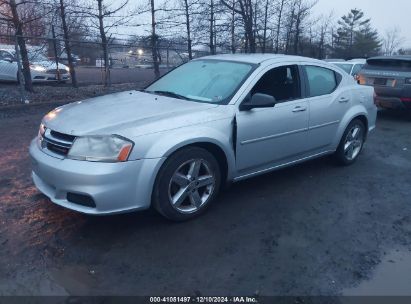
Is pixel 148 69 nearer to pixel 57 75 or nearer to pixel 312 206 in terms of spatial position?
pixel 57 75

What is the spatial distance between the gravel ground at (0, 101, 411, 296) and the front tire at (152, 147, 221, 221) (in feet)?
0.51

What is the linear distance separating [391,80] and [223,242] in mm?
7590

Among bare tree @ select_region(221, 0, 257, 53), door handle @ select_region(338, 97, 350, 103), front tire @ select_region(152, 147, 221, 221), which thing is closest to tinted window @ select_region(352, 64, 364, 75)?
bare tree @ select_region(221, 0, 257, 53)

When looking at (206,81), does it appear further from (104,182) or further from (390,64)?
(390,64)

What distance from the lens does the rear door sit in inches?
189

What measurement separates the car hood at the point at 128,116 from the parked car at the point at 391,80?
6827 mm

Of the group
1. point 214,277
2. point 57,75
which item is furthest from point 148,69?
point 214,277

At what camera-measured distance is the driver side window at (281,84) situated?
14.2 feet

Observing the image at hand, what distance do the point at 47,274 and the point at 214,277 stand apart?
1.28 meters

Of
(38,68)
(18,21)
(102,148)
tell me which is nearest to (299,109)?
(102,148)

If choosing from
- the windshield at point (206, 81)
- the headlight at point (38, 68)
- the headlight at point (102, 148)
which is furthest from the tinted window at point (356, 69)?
the headlight at point (38, 68)

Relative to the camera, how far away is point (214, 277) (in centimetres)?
291

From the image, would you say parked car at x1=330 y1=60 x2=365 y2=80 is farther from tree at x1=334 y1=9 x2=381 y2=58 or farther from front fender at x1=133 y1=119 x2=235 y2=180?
tree at x1=334 y1=9 x2=381 y2=58

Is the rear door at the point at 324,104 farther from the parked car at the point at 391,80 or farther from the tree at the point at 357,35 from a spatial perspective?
the tree at the point at 357,35
